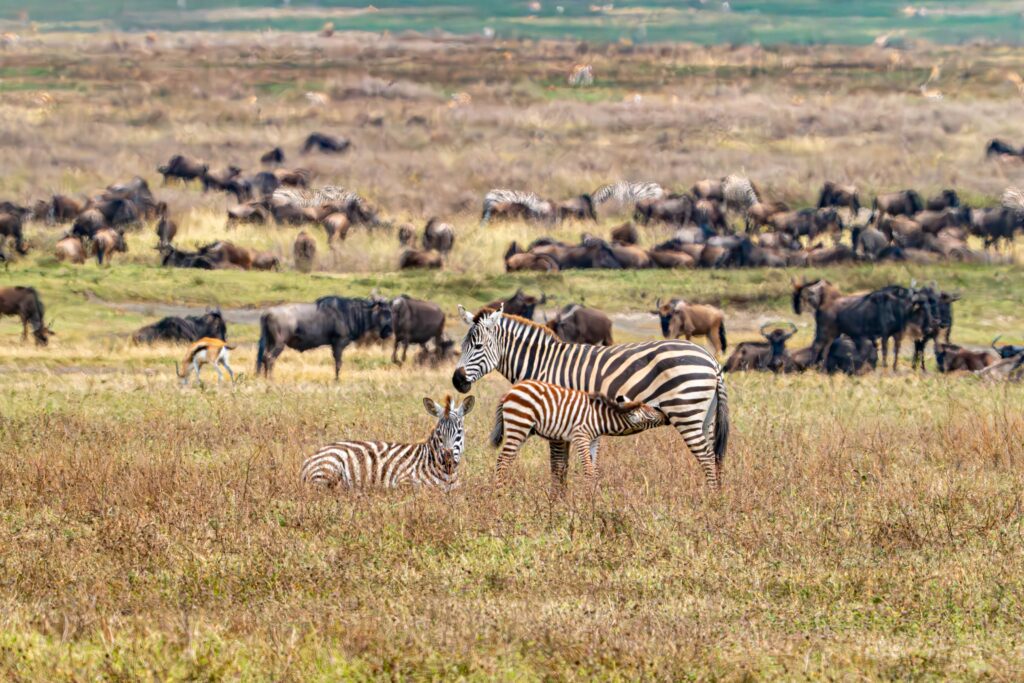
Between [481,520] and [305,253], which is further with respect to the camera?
[305,253]

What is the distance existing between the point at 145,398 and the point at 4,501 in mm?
6428

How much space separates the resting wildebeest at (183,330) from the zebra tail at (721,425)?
16810mm

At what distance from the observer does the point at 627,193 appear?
51281 millimetres

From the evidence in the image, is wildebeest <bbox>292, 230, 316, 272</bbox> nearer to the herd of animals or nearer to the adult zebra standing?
the herd of animals

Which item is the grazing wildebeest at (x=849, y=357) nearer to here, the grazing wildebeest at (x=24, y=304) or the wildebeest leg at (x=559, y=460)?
the wildebeest leg at (x=559, y=460)

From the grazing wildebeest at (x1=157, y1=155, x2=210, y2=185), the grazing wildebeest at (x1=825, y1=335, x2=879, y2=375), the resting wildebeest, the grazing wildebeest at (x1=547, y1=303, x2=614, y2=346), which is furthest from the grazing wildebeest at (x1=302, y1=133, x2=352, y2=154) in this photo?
the grazing wildebeest at (x1=825, y1=335, x2=879, y2=375)

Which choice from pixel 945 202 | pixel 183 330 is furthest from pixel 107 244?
pixel 945 202

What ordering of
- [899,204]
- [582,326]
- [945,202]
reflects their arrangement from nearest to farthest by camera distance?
[582,326]
[899,204]
[945,202]

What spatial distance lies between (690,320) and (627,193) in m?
24.2

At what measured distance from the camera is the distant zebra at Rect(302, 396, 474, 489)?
1073cm

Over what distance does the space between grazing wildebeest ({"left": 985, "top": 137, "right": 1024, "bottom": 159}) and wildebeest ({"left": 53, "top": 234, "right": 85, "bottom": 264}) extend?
37238mm

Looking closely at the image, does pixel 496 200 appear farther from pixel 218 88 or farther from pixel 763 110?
pixel 218 88

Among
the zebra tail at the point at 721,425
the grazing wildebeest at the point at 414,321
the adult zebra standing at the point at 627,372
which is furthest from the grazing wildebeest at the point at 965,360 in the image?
the zebra tail at the point at 721,425

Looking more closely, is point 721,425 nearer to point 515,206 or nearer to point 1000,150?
point 515,206
